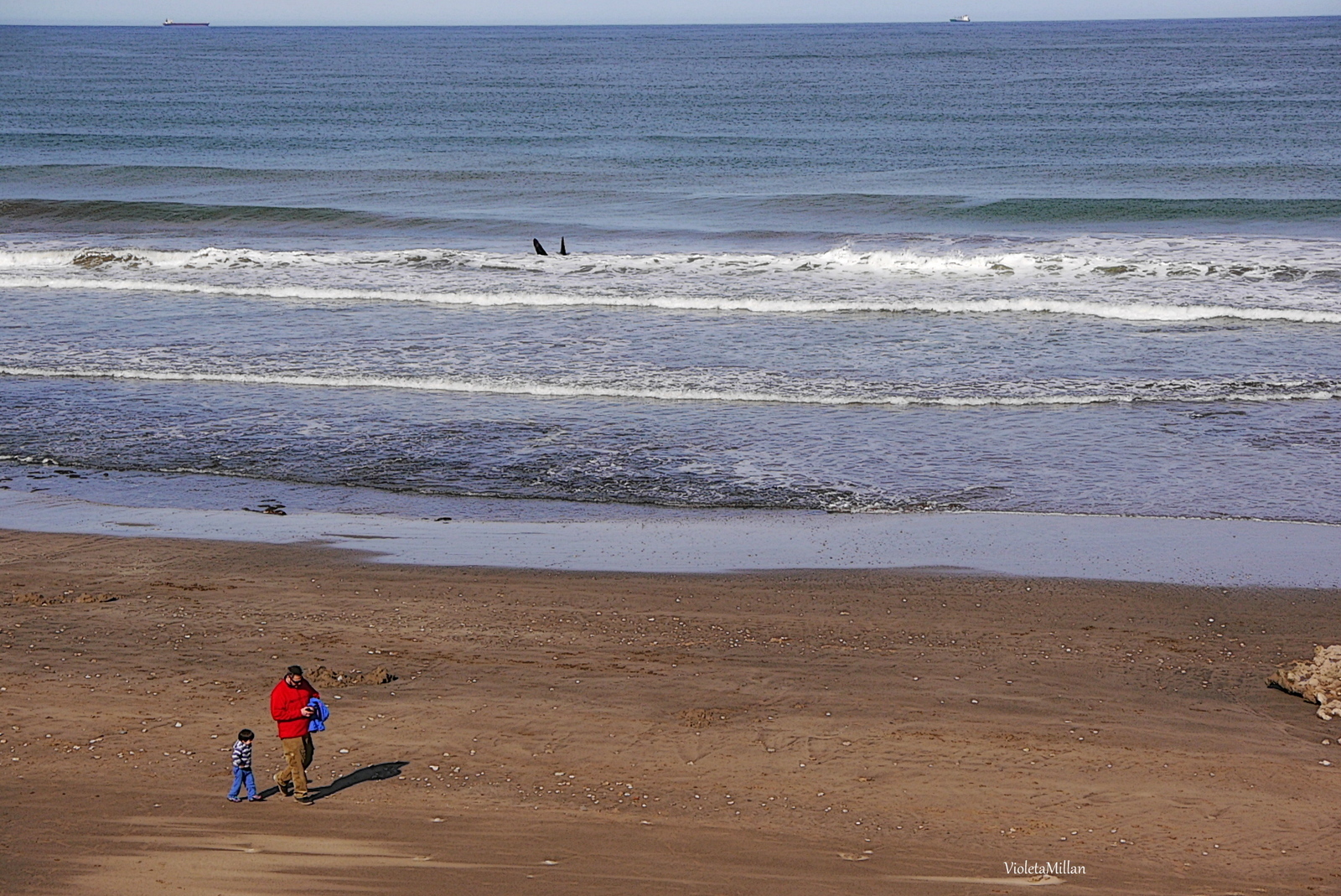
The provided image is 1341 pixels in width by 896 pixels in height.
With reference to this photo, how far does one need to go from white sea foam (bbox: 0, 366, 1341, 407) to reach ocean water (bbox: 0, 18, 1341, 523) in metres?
0.07

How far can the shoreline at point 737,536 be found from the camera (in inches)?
464

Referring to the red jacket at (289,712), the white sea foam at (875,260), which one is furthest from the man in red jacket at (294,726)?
the white sea foam at (875,260)

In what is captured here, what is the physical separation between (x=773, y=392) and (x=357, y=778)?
423 inches

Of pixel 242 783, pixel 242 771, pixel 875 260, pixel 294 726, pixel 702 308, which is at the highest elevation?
pixel 875 260

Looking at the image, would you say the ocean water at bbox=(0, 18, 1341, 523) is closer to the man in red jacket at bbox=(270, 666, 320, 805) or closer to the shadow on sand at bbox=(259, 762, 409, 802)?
the shadow on sand at bbox=(259, 762, 409, 802)

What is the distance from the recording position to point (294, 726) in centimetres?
780

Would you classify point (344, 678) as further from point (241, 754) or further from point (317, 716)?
point (241, 754)

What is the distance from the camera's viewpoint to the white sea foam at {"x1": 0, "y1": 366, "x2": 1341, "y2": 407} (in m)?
17.3

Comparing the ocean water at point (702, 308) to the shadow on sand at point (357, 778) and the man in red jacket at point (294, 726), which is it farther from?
the man in red jacket at point (294, 726)

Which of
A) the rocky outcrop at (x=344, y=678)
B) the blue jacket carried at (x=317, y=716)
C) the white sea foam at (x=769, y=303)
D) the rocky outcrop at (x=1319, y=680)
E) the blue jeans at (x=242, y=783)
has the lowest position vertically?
the rocky outcrop at (x=1319, y=680)

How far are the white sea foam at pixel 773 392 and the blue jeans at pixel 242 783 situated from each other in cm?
1056

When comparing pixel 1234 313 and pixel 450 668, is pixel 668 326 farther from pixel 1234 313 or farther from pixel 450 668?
pixel 450 668

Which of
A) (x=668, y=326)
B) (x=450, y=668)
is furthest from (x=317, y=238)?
(x=450, y=668)

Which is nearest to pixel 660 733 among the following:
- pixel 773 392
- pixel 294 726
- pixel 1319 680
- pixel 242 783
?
pixel 294 726
